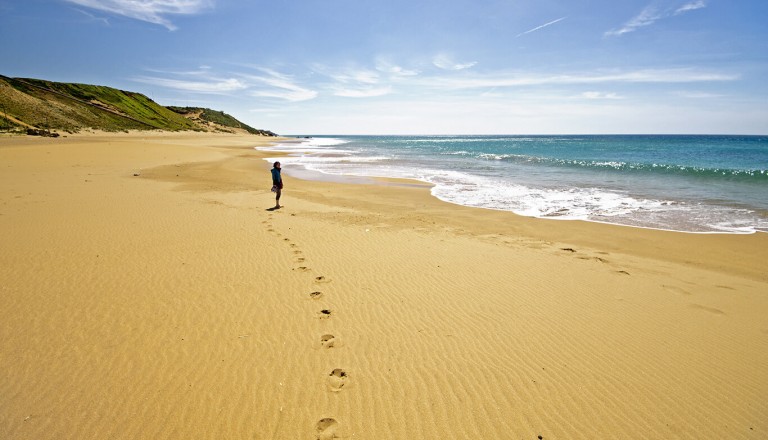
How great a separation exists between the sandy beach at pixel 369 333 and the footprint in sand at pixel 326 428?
0.02 meters

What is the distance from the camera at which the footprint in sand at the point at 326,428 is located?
10.6 ft

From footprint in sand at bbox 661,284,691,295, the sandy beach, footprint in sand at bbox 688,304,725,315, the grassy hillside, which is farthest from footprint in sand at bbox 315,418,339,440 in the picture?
the grassy hillside

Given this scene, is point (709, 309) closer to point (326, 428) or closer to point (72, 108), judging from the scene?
point (326, 428)

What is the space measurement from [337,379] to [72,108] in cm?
7914

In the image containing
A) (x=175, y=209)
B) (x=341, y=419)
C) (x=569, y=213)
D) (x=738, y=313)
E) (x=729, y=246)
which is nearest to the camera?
(x=341, y=419)

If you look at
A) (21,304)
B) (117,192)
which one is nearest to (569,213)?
(21,304)

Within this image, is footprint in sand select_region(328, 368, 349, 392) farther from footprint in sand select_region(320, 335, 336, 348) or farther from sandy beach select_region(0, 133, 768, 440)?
footprint in sand select_region(320, 335, 336, 348)

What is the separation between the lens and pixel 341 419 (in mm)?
3428

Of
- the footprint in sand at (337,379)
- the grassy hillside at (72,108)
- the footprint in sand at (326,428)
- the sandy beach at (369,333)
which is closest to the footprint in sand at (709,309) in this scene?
the sandy beach at (369,333)

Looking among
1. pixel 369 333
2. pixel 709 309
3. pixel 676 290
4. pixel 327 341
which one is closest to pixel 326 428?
pixel 327 341

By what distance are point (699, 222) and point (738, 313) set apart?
327 inches

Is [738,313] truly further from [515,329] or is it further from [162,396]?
[162,396]

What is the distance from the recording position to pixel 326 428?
3.33 metres

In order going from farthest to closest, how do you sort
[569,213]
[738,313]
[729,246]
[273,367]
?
[569,213] → [729,246] → [738,313] → [273,367]
